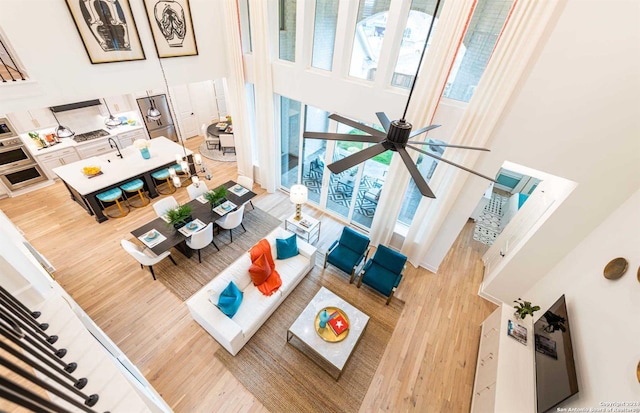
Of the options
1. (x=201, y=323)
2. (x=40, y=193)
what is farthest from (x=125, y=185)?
(x=201, y=323)

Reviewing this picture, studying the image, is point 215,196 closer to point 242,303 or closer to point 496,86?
point 242,303

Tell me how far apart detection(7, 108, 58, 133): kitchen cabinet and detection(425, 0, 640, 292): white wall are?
9250mm

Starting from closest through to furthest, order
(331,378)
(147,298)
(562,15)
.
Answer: (562,15)
(331,378)
(147,298)

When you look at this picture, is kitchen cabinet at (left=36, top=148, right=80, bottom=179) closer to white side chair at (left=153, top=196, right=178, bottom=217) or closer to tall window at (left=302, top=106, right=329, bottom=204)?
white side chair at (left=153, top=196, right=178, bottom=217)

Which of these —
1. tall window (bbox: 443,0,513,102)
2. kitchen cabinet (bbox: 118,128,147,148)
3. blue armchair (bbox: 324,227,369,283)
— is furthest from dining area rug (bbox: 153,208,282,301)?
kitchen cabinet (bbox: 118,128,147,148)

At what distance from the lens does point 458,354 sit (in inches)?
152

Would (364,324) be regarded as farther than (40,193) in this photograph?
No

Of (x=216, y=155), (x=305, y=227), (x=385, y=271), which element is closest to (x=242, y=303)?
(x=305, y=227)

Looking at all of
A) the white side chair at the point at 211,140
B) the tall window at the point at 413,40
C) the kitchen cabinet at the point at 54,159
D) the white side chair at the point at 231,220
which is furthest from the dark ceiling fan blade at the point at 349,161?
the kitchen cabinet at the point at 54,159

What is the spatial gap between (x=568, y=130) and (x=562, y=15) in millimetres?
1228

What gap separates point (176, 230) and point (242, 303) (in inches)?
77.1

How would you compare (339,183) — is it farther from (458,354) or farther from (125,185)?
(125,185)

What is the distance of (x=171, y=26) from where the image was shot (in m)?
4.49

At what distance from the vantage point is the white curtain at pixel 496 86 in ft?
9.04
